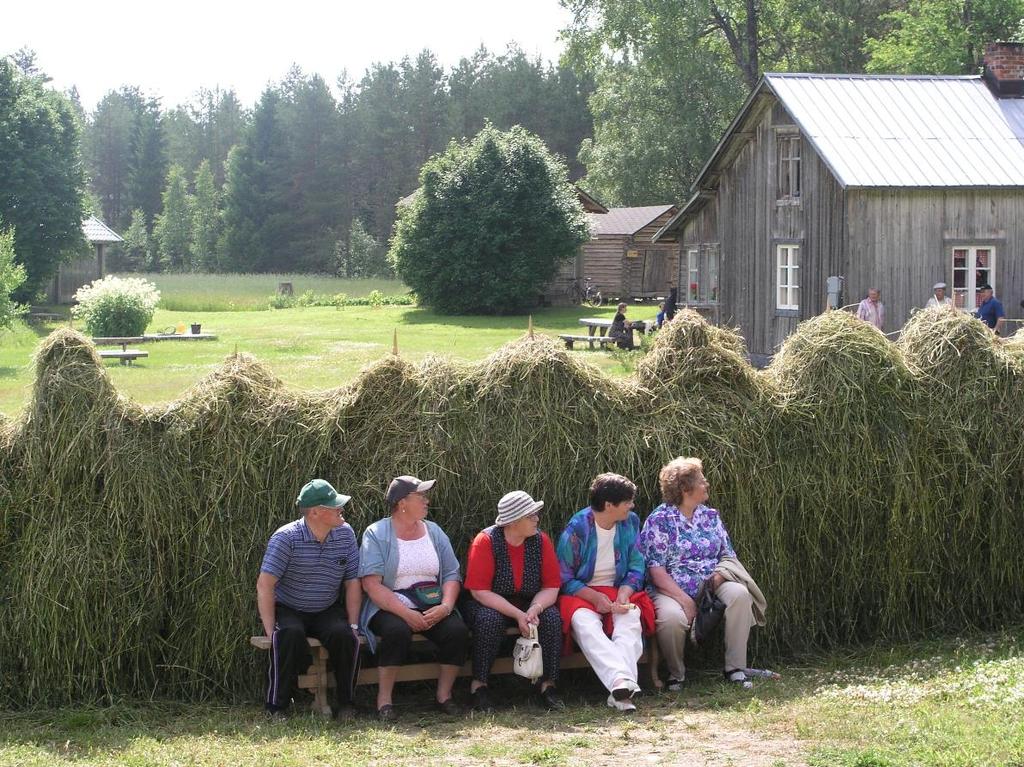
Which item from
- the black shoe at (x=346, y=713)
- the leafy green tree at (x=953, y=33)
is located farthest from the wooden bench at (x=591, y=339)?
the leafy green tree at (x=953, y=33)

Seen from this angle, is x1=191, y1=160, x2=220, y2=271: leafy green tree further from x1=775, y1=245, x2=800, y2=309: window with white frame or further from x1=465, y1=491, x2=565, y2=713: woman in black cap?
x1=465, y1=491, x2=565, y2=713: woman in black cap

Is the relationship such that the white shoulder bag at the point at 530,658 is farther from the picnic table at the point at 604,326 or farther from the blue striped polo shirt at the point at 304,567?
the picnic table at the point at 604,326

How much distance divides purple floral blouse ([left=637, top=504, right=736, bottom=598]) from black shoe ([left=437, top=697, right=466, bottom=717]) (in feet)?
4.52

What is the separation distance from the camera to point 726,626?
707cm

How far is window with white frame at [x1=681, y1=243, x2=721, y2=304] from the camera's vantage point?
26.4 meters

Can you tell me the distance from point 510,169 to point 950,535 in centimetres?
3051

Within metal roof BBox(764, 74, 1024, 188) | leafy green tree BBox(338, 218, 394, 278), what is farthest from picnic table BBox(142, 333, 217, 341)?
leafy green tree BBox(338, 218, 394, 278)

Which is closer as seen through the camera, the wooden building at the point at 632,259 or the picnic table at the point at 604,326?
the picnic table at the point at 604,326

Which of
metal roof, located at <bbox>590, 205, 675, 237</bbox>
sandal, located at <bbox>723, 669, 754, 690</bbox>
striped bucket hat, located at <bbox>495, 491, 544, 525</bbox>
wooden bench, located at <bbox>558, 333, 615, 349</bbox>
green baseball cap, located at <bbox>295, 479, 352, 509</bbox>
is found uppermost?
metal roof, located at <bbox>590, 205, 675, 237</bbox>

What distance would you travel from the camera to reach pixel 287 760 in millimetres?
5516

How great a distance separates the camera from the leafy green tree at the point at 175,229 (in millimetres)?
83312

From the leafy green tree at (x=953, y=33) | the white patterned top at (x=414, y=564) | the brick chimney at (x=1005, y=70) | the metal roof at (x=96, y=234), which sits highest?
the leafy green tree at (x=953, y=33)

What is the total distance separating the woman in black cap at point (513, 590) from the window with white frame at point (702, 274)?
64.9 ft

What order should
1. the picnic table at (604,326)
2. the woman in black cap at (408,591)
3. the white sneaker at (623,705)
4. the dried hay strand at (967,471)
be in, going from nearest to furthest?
the white sneaker at (623,705), the woman in black cap at (408,591), the dried hay strand at (967,471), the picnic table at (604,326)
